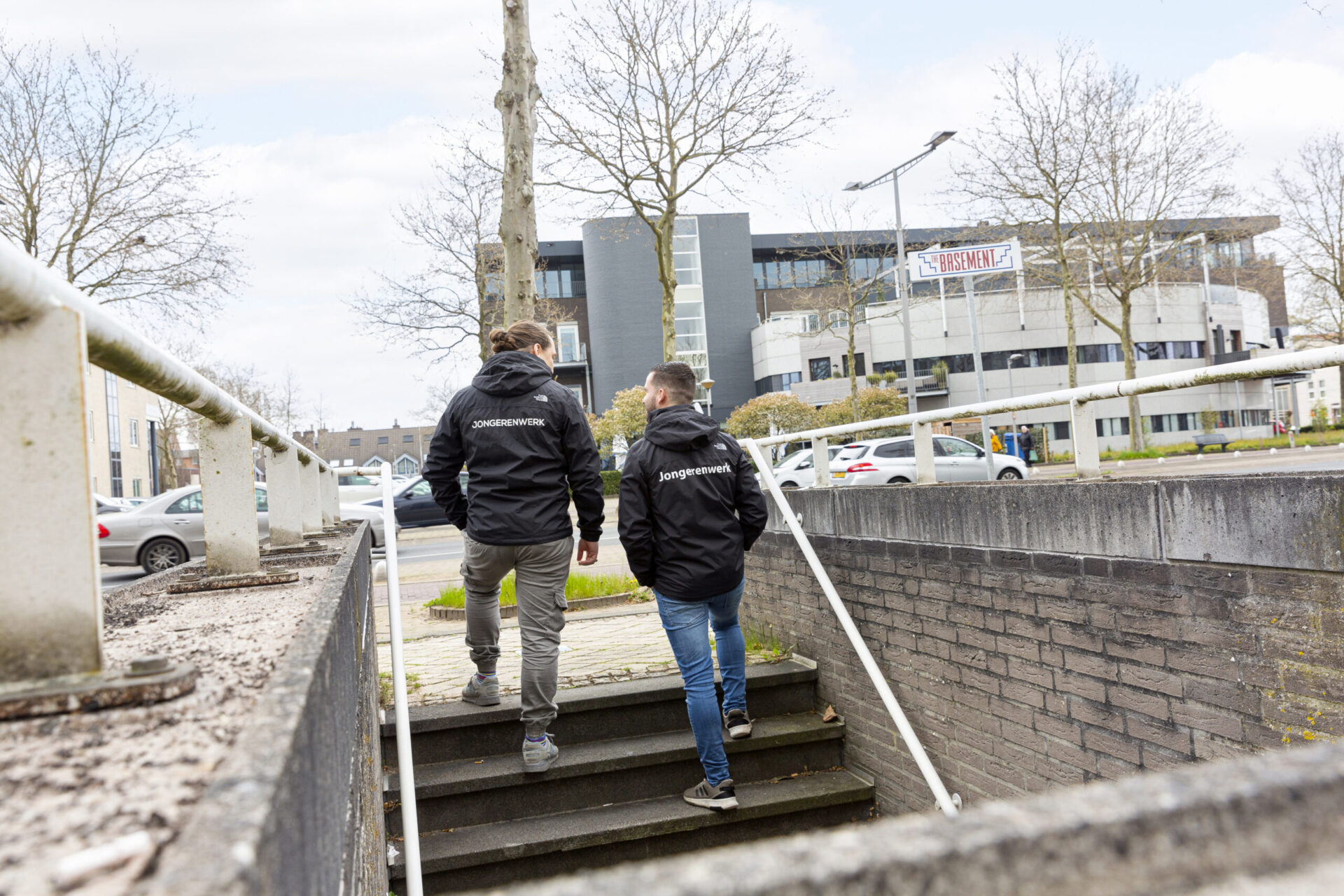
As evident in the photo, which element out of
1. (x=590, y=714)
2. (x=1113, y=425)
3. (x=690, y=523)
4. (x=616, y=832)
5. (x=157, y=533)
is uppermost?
(x=1113, y=425)

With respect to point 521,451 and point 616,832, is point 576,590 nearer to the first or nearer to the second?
point 616,832

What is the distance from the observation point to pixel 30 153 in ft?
66.9

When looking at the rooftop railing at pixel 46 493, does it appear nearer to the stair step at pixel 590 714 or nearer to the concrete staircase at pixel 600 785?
the concrete staircase at pixel 600 785

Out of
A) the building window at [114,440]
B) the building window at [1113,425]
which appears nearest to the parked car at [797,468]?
the building window at [1113,425]

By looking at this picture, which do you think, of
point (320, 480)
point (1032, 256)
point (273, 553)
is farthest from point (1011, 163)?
point (273, 553)

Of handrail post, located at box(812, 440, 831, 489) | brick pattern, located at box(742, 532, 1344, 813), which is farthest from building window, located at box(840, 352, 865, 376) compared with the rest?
brick pattern, located at box(742, 532, 1344, 813)

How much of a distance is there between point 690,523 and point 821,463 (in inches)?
86.7

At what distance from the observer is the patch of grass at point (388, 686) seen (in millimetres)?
5711

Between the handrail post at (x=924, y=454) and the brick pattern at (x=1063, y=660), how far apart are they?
0.49 meters

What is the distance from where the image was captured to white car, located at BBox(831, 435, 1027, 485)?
1673 centimetres

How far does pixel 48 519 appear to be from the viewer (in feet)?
4.21

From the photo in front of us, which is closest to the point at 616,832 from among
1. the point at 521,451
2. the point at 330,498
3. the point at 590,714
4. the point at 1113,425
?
the point at 590,714

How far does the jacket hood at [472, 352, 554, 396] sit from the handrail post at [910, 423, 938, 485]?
88.4 inches

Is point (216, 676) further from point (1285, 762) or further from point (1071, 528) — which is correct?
point (1071, 528)
